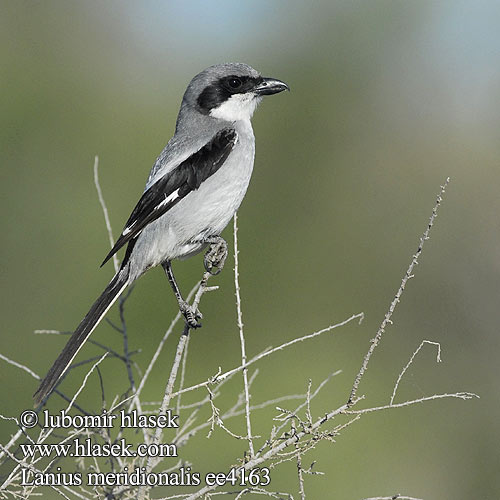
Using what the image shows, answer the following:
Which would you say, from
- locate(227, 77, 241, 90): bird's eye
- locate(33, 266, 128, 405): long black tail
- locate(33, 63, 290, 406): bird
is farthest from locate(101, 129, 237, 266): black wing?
locate(227, 77, 241, 90): bird's eye

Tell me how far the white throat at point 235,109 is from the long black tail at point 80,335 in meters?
0.88

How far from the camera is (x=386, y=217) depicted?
786 cm

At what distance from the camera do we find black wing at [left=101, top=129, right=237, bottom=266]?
3.12 m

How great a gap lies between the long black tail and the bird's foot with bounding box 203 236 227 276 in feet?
1.16

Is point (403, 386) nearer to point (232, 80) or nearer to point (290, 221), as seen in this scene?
point (290, 221)

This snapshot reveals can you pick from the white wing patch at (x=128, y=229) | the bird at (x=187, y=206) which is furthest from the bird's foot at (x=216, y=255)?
the white wing patch at (x=128, y=229)

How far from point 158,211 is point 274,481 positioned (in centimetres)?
286

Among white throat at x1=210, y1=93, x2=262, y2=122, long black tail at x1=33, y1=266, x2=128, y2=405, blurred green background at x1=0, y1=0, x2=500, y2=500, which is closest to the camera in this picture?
long black tail at x1=33, y1=266, x2=128, y2=405

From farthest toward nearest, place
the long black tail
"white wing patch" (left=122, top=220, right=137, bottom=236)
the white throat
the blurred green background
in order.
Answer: the blurred green background → the white throat → "white wing patch" (left=122, top=220, right=137, bottom=236) → the long black tail

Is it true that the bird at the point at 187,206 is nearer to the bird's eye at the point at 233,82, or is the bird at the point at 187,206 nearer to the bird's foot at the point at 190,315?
the bird's foot at the point at 190,315

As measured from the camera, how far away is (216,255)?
312 cm

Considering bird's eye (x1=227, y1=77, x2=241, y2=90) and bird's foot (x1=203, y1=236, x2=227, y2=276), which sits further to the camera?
bird's eye (x1=227, y1=77, x2=241, y2=90)

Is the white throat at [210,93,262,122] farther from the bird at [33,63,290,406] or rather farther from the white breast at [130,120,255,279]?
the white breast at [130,120,255,279]

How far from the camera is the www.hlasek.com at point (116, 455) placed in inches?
85.2
